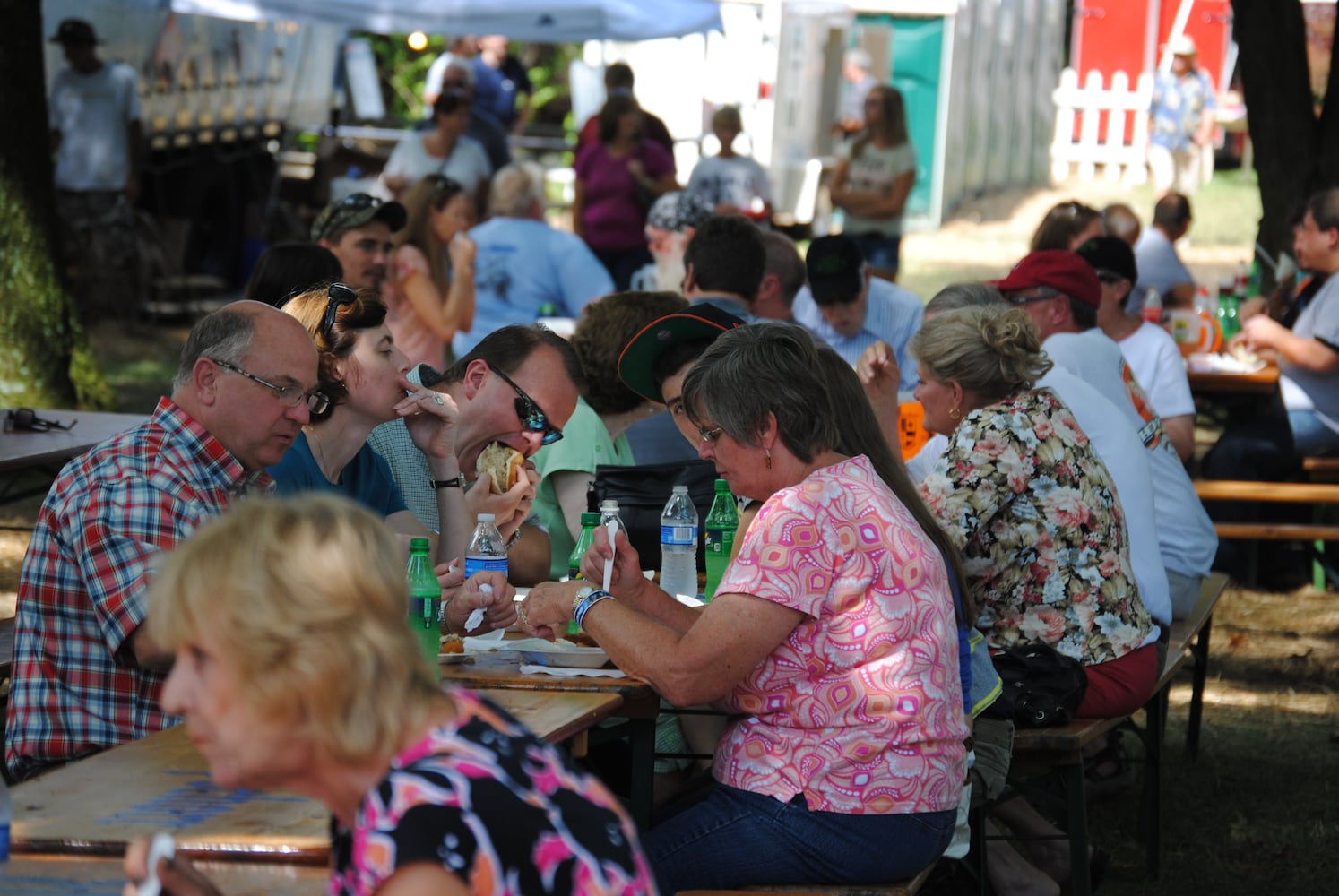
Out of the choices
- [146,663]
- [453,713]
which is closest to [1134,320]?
[146,663]

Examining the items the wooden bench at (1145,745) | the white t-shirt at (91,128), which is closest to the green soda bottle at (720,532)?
the wooden bench at (1145,745)

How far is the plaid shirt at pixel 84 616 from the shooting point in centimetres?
285

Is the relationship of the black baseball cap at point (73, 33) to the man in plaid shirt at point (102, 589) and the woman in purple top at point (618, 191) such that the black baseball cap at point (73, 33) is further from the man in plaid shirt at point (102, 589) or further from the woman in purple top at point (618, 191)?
the man in plaid shirt at point (102, 589)

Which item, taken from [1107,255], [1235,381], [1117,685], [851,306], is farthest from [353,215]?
[1235,381]

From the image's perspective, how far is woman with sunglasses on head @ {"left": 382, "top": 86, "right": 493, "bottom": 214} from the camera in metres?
10.7

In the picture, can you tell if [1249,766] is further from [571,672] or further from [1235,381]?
[571,672]

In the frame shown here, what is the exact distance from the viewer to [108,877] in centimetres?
212

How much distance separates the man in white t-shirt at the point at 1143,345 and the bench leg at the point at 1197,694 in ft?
4.33

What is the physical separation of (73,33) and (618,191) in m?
4.19

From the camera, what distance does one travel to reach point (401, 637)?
5.29 feet

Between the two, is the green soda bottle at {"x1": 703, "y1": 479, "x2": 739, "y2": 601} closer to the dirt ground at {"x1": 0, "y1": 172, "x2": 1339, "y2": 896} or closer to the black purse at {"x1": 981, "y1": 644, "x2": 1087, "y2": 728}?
the black purse at {"x1": 981, "y1": 644, "x2": 1087, "y2": 728}

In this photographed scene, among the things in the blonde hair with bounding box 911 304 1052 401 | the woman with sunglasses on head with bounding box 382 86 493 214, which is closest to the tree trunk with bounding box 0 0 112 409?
the woman with sunglasses on head with bounding box 382 86 493 214

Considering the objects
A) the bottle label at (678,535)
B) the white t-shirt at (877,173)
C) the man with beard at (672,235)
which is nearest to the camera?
the bottle label at (678,535)

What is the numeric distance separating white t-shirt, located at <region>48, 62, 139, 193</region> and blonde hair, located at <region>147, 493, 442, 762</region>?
1146 cm
